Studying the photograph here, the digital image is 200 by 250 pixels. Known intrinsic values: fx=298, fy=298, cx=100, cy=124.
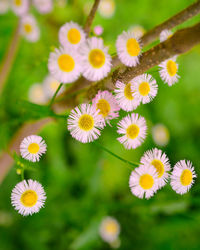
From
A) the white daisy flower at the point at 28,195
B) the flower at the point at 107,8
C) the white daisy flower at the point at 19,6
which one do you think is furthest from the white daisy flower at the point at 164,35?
Result: the flower at the point at 107,8

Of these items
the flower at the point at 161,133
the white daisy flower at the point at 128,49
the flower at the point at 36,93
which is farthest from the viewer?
the flower at the point at 161,133

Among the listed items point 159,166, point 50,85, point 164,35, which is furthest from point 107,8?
point 159,166

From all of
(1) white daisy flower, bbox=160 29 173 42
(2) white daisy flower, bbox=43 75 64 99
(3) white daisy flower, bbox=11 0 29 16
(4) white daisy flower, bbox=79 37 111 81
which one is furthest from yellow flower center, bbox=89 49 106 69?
(2) white daisy flower, bbox=43 75 64 99

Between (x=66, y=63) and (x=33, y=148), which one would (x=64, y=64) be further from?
(x=33, y=148)

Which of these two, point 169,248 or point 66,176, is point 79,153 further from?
point 169,248

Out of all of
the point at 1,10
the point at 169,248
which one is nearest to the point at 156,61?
the point at 169,248

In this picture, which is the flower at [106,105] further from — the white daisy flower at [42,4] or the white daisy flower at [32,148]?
the white daisy flower at [42,4]

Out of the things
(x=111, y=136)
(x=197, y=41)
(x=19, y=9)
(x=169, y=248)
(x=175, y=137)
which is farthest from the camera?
(x=175, y=137)
